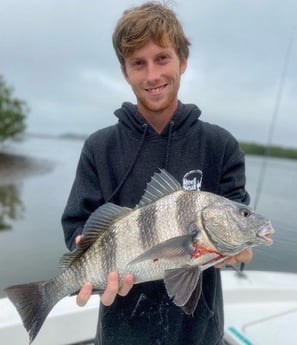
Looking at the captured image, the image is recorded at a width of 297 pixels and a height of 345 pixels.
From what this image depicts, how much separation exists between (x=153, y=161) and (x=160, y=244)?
66 cm

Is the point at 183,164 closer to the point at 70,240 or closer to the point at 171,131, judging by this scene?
the point at 171,131

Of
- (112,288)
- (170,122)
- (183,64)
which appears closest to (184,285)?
(112,288)

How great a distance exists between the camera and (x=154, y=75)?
2.47m

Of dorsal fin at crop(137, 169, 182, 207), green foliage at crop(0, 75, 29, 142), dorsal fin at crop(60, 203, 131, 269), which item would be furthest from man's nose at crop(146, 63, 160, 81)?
green foliage at crop(0, 75, 29, 142)

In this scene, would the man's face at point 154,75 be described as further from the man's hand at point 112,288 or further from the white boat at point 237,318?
the white boat at point 237,318

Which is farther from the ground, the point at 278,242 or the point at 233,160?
the point at 233,160

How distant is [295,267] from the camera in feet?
16.4

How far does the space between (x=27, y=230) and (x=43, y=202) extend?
6376mm

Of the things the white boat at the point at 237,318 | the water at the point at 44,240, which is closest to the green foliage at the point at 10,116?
the water at the point at 44,240

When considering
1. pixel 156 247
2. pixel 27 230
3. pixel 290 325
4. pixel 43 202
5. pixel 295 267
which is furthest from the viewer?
pixel 43 202

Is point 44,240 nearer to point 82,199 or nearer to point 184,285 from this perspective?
point 82,199

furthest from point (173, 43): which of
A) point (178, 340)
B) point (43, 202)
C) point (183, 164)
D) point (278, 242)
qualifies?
point (43, 202)

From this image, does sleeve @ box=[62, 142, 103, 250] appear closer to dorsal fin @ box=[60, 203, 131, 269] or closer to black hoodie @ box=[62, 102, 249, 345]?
black hoodie @ box=[62, 102, 249, 345]

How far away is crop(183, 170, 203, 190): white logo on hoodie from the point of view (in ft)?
8.35
